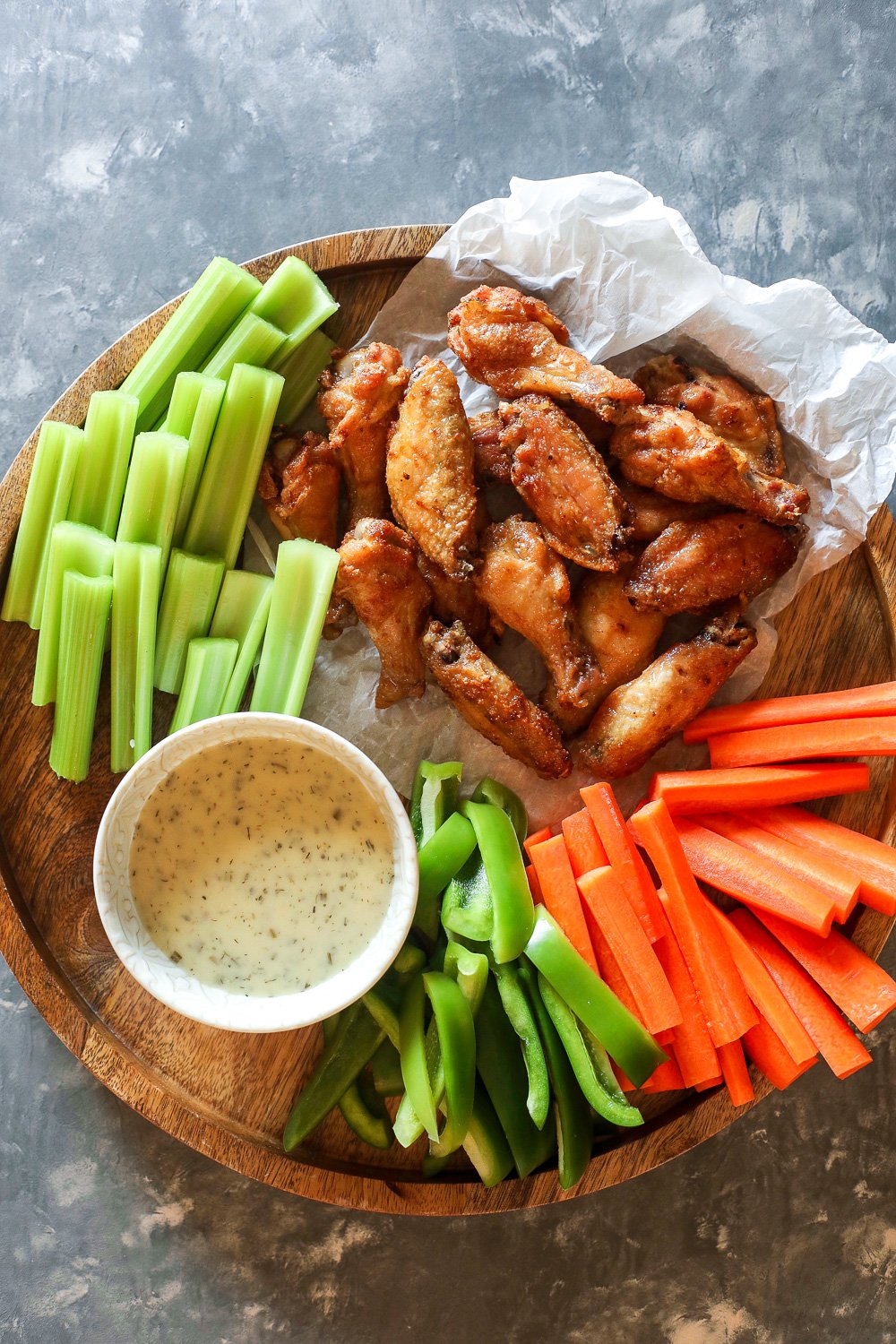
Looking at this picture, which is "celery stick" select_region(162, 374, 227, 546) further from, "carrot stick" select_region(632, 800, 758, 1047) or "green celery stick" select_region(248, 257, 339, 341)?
"carrot stick" select_region(632, 800, 758, 1047)

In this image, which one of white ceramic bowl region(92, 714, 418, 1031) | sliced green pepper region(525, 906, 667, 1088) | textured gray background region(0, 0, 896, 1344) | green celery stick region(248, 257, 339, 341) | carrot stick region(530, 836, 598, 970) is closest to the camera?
white ceramic bowl region(92, 714, 418, 1031)

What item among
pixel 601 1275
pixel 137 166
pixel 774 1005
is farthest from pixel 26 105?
pixel 601 1275

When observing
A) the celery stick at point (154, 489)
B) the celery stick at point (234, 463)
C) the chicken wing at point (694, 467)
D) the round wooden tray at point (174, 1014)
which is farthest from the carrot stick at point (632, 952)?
the celery stick at point (154, 489)

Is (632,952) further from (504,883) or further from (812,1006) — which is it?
(812,1006)

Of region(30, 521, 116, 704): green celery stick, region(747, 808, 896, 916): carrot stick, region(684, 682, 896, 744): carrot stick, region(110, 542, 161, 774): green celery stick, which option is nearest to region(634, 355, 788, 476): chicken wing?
region(684, 682, 896, 744): carrot stick

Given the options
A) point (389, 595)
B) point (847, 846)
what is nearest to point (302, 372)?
point (389, 595)

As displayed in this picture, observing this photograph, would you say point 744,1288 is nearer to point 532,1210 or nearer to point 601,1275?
point 601,1275
